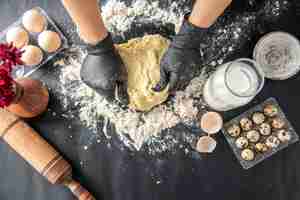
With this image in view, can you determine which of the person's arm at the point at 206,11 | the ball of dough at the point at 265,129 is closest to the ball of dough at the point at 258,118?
the ball of dough at the point at 265,129

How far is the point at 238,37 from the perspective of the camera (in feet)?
3.15

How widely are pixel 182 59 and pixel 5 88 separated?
0.35 m

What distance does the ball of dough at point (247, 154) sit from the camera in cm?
92

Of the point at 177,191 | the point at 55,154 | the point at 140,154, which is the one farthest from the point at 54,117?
the point at 177,191

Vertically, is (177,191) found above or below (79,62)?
below

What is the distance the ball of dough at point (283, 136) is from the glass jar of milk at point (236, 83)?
110mm

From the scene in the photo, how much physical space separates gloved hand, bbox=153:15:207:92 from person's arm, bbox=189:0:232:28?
0.01m

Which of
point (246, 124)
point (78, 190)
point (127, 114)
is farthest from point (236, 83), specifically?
point (78, 190)

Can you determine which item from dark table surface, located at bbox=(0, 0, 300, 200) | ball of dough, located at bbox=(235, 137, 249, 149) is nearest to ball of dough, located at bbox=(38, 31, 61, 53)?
dark table surface, located at bbox=(0, 0, 300, 200)

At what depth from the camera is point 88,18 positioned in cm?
73

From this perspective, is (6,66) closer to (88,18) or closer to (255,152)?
(88,18)

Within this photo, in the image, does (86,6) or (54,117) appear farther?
(54,117)

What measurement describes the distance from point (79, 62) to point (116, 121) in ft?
0.53

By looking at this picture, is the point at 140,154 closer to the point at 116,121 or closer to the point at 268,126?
the point at 116,121
